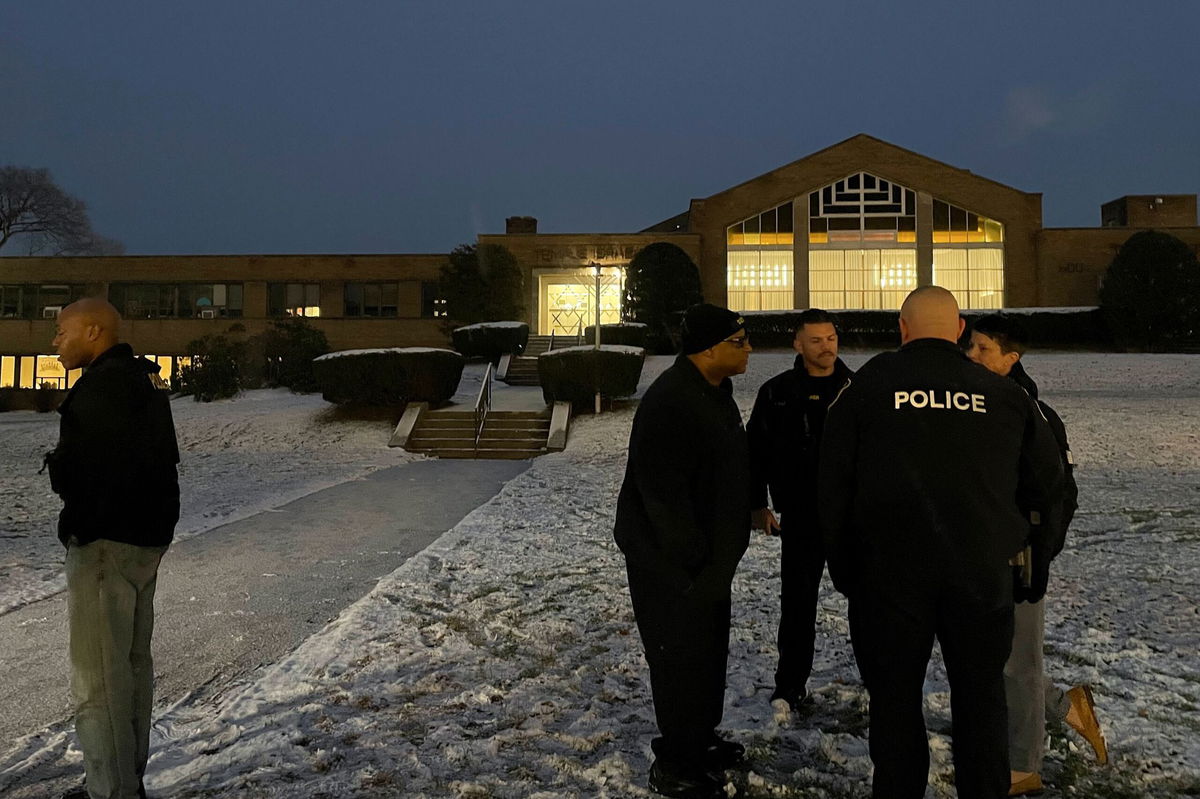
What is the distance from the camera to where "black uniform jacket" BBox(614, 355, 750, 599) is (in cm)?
280

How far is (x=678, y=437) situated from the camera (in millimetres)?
2826

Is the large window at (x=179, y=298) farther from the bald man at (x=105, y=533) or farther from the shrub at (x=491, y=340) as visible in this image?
the bald man at (x=105, y=533)

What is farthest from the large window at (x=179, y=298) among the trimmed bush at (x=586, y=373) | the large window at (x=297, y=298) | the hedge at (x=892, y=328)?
the trimmed bush at (x=586, y=373)

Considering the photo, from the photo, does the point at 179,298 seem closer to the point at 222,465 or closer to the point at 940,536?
the point at 222,465

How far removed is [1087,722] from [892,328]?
25.7m

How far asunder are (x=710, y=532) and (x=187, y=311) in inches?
1520

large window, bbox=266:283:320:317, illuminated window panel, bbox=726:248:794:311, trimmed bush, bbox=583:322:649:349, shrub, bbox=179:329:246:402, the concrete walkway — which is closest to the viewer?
the concrete walkway

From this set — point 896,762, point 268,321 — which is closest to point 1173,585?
point 896,762

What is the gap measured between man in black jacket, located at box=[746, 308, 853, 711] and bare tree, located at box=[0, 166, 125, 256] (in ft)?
173

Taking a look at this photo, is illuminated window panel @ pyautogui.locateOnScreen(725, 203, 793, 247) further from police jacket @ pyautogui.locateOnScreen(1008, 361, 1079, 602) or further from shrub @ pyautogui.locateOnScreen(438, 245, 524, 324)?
police jacket @ pyautogui.locateOnScreen(1008, 361, 1079, 602)

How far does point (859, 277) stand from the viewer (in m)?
31.6

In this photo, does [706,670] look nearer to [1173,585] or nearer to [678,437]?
[678,437]

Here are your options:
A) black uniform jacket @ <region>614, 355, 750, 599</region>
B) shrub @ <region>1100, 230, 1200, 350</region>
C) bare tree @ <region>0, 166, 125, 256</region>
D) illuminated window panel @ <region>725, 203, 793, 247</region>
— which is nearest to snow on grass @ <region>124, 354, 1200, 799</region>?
black uniform jacket @ <region>614, 355, 750, 599</region>

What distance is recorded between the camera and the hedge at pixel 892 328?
26.2m
